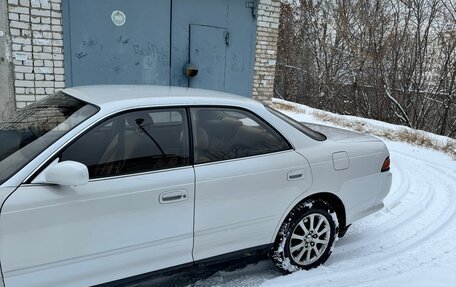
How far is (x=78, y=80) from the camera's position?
6379 millimetres

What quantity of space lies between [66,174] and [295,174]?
1.73 meters

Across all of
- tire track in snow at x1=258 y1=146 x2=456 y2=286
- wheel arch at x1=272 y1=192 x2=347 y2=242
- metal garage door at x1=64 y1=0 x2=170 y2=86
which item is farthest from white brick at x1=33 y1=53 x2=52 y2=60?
tire track in snow at x1=258 y1=146 x2=456 y2=286

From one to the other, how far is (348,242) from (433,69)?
513 inches

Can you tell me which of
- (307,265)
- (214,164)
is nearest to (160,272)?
(214,164)

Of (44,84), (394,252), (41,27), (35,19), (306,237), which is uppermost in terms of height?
(35,19)

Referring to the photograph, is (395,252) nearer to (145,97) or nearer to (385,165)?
(385,165)

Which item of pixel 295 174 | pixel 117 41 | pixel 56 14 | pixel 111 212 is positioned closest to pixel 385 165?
pixel 295 174

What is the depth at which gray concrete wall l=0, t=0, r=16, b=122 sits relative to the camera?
5.70 meters

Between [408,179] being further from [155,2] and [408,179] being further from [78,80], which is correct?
[78,80]

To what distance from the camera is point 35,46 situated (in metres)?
5.99

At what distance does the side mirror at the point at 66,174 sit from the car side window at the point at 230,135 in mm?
833

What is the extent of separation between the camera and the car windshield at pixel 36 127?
7.65 ft

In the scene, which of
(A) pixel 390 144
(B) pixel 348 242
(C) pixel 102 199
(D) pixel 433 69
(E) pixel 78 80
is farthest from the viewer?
(D) pixel 433 69

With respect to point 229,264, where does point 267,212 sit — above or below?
above
